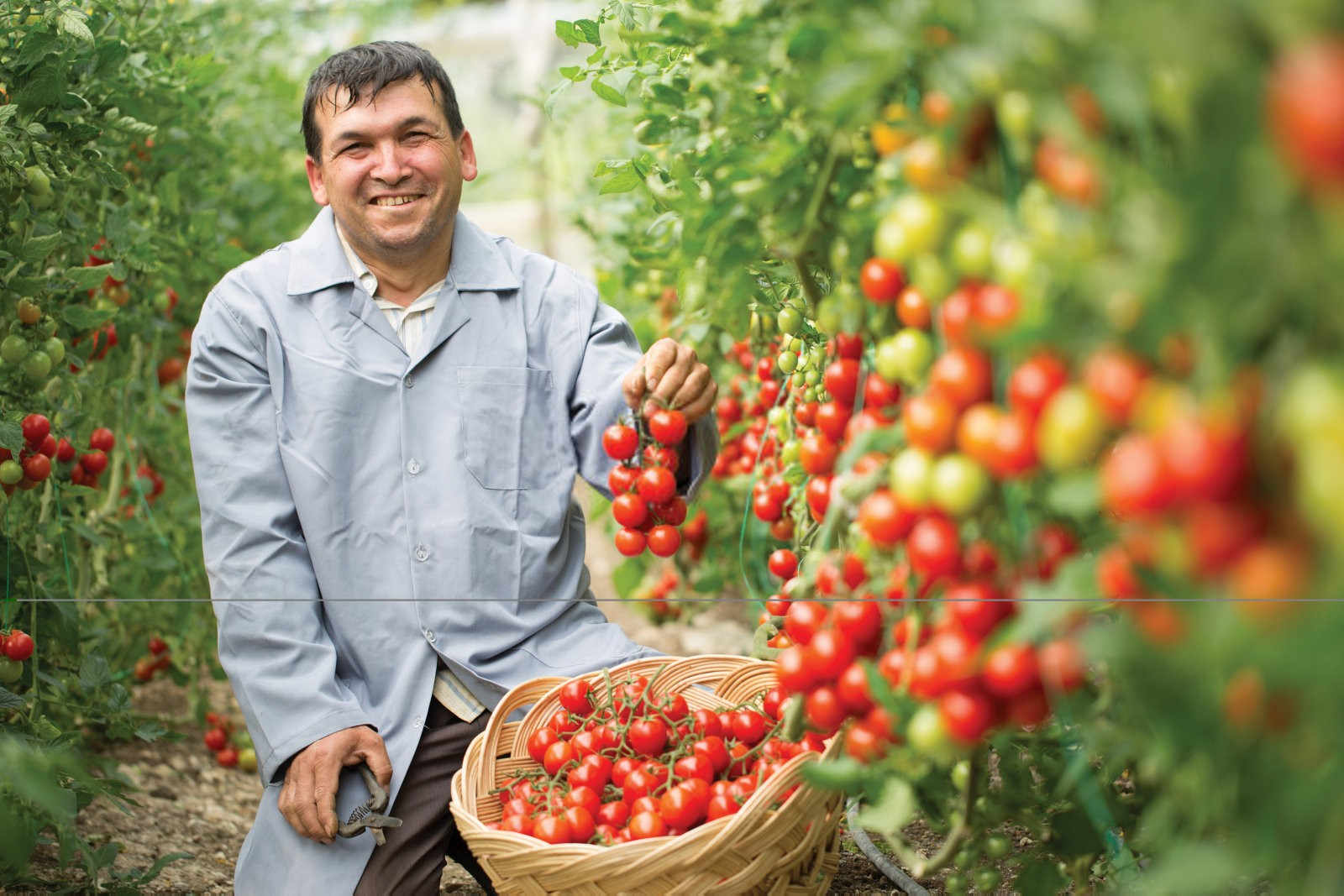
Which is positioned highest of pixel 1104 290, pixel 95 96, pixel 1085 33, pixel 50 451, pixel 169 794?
pixel 95 96

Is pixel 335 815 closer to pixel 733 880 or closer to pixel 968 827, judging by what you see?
pixel 733 880

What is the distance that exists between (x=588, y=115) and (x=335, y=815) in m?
4.54

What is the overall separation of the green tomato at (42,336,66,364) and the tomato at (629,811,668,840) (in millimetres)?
1225

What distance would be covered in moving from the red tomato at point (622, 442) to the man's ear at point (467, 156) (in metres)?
0.71

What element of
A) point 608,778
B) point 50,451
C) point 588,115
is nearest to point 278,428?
point 50,451

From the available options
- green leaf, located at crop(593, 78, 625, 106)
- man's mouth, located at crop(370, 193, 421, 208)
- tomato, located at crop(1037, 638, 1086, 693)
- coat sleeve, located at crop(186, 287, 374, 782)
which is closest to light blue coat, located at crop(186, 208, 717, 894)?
coat sleeve, located at crop(186, 287, 374, 782)

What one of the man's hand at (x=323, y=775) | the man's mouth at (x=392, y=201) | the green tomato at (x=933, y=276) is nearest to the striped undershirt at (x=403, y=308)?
the man's mouth at (x=392, y=201)

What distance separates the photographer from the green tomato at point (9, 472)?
1.89 meters

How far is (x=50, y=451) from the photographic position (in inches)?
77.9

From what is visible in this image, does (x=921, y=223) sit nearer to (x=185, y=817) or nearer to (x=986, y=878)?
(x=986, y=878)

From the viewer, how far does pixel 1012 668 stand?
0.82m

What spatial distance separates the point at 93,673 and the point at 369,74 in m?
1.06

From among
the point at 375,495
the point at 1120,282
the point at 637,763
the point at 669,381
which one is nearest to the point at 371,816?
the point at 637,763

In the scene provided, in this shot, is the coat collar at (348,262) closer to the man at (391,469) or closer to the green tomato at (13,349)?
the man at (391,469)
